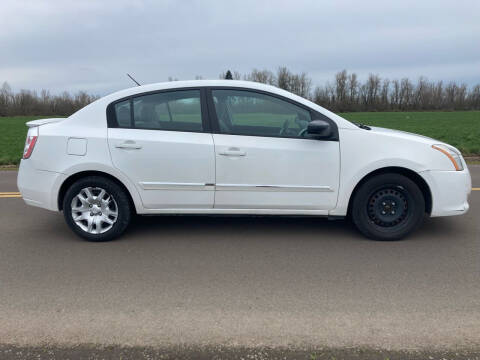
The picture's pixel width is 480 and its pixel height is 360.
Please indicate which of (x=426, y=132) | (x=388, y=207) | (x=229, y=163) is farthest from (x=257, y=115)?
(x=426, y=132)

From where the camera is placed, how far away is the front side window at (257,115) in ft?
14.1

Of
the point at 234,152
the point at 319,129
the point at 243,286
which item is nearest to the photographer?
the point at 243,286

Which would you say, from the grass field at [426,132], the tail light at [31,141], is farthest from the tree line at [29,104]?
the tail light at [31,141]

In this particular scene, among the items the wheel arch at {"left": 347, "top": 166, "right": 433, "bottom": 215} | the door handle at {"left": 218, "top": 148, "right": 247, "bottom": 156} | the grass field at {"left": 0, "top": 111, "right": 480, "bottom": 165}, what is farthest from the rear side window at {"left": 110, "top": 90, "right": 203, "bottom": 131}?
the grass field at {"left": 0, "top": 111, "right": 480, "bottom": 165}

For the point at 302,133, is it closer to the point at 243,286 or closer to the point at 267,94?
the point at 267,94

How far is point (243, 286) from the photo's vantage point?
335 cm

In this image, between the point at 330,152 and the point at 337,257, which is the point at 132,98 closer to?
the point at 330,152

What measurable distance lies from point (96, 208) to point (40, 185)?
0.65 meters

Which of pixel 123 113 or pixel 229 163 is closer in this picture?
pixel 229 163

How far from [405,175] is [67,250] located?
369 cm

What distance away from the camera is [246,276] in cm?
354

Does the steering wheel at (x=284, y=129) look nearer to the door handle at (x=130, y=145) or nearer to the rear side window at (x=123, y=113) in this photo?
the door handle at (x=130, y=145)

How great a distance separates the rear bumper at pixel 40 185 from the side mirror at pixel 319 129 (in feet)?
8.76

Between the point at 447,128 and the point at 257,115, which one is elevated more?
the point at 447,128
